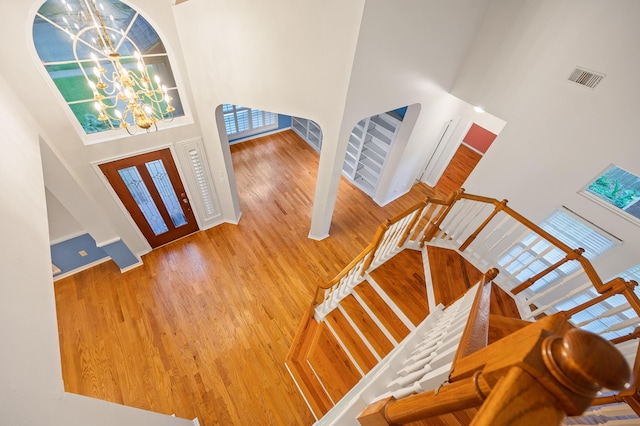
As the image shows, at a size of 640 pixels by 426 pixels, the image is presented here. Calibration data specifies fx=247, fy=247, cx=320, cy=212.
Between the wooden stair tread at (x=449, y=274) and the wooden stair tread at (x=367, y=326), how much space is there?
0.76 meters

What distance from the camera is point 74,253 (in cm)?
417

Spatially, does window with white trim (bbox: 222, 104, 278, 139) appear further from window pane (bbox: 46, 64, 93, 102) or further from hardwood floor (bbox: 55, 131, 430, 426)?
window pane (bbox: 46, 64, 93, 102)

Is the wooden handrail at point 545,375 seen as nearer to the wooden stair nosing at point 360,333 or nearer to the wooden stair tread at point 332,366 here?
the wooden stair nosing at point 360,333

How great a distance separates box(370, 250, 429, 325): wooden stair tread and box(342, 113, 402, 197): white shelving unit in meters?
2.97

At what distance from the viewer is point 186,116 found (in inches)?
156

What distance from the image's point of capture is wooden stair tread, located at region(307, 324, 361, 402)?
9.75 ft

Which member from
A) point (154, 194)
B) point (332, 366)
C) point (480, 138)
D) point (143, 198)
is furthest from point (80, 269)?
point (480, 138)

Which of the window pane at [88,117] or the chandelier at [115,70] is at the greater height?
the chandelier at [115,70]

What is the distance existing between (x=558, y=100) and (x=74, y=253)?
7882 mm

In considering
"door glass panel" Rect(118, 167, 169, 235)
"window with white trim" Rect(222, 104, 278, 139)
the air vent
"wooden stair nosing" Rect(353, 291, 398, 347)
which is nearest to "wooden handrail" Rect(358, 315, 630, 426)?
"wooden stair nosing" Rect(353, 291, 398, 347)

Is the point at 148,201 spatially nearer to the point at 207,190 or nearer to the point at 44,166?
the point at 207,190

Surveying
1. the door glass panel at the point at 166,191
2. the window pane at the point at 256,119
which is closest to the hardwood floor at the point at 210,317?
the door glass panel at the point at 166,191

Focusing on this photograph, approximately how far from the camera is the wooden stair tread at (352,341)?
2853 millimetres

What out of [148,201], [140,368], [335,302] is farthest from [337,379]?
[148,201]
